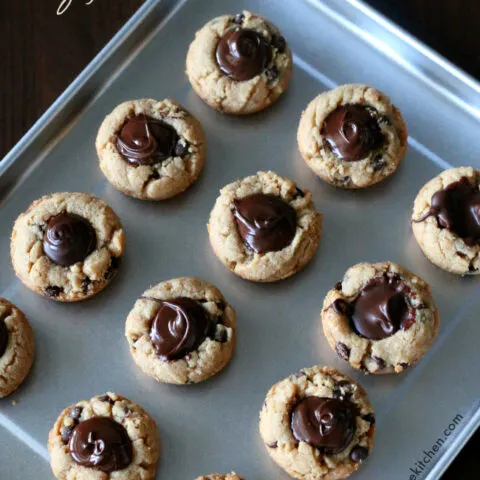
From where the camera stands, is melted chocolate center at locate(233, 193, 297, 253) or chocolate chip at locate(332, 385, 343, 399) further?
melted chocolate center at locate(233, 193, 297, 253)

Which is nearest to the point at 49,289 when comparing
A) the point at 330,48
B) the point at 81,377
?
the point at 81,377

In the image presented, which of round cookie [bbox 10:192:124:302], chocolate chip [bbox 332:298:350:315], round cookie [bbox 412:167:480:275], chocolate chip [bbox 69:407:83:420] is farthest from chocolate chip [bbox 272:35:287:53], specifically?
chocolate chip [bbox 69:407:83:420]

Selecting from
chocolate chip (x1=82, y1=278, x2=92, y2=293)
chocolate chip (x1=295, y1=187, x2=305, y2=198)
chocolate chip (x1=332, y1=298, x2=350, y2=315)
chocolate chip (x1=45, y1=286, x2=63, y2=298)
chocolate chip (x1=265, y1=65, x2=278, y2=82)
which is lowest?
chocolate chip (x1=45, y1=286, x2=63, y2=298)

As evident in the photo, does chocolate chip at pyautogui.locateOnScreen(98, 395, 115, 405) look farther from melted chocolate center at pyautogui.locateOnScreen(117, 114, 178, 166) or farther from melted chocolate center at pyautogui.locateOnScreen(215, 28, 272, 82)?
melted chocolate center at pyautogui.locateOnScreen(215, 28, 272, 82)

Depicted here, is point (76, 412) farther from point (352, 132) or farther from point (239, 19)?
point (239, 19)

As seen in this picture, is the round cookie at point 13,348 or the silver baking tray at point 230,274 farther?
the silver baking tray at point 230,274

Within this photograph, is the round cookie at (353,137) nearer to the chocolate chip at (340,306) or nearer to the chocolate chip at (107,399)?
the chocolate chip at (340,306)

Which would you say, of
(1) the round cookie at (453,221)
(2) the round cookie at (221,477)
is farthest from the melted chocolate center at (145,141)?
(2) the round cookie at (221,477)
